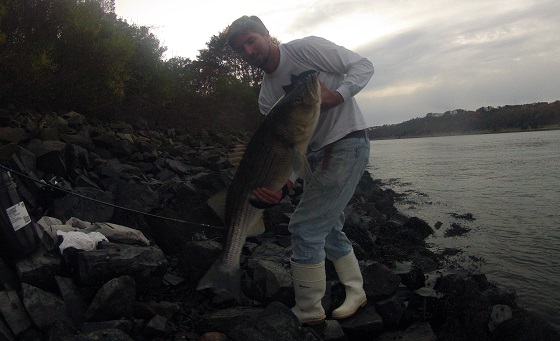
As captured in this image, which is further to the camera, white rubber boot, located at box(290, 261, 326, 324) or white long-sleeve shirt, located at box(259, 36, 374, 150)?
white rubber boot, located at box(290, 261, 326, 324)

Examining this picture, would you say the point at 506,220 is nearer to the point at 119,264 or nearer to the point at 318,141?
the point at 318,141

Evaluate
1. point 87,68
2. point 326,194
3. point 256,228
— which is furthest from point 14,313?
point 87,68

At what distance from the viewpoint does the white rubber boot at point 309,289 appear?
14.4 feet

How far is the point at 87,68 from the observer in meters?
16.7

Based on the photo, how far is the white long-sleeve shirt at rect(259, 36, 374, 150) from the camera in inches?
166

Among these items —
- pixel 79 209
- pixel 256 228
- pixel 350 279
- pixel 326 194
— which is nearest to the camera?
pixel 326 194

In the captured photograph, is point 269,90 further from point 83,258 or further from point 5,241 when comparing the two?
point 5,241

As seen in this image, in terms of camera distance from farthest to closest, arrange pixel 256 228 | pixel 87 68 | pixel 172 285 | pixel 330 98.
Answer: pixel 87 68
pixel 172 285
pixel 256 228
pixel 330 98

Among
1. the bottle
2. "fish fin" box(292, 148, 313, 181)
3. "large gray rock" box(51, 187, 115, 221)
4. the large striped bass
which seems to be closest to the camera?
the large striped bass

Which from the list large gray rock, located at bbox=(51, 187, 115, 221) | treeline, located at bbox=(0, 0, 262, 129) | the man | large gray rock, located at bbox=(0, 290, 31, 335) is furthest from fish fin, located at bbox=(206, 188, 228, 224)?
treeline, located at bbox=(0, 0, 262, 129)

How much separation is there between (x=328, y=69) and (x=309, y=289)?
2.17 m

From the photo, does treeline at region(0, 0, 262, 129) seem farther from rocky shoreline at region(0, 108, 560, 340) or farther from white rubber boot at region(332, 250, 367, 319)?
white rubber boot at region(332, 250, 367, 319)

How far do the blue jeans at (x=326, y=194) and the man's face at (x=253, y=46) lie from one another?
106 cm

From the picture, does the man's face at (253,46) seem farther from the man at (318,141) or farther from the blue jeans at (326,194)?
the blue jeans at (326,194)
